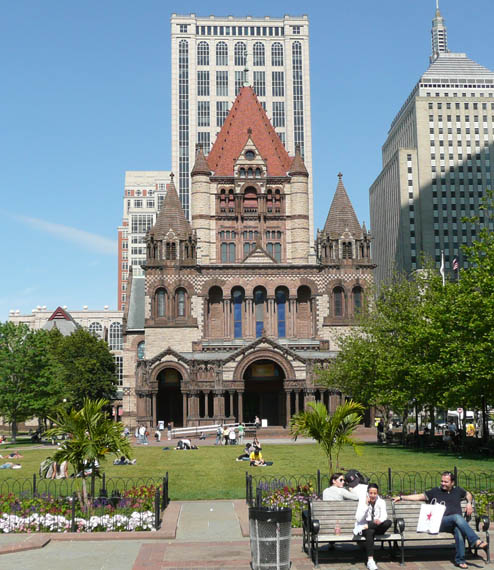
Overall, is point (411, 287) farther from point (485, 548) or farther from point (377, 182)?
point (377, 182)

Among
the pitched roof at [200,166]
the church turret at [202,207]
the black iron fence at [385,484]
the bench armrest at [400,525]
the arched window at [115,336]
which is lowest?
the black iron fence at [385,484]

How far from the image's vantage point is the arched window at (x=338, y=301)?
7725cm

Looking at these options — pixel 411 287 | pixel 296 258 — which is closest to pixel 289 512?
pixel 411 287

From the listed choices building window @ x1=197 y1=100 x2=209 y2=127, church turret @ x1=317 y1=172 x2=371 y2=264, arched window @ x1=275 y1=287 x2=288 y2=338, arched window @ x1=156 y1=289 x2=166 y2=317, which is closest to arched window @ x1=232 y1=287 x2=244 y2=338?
arched window @ x1=275 y1=287 x2=288 y2=338

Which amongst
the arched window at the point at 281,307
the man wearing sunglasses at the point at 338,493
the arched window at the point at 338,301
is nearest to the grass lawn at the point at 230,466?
the man wearing sunglasses at the point at 338,493

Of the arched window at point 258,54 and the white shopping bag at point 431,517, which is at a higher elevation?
the arched window at point 258,54

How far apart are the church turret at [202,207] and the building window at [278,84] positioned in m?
63.5

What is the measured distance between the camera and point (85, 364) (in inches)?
3723

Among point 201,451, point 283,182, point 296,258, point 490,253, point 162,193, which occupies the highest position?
point 162,193

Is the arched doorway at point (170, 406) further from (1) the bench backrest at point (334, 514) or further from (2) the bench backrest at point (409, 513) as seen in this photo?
(2) the bench backrest at point (409, 513)

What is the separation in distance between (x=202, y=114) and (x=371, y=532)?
13438 centimetres

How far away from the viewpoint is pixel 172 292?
7650cm

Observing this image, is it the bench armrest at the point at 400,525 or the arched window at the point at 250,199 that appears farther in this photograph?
the arched window at the point at 250,199

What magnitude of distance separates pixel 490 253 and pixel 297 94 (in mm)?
113727
